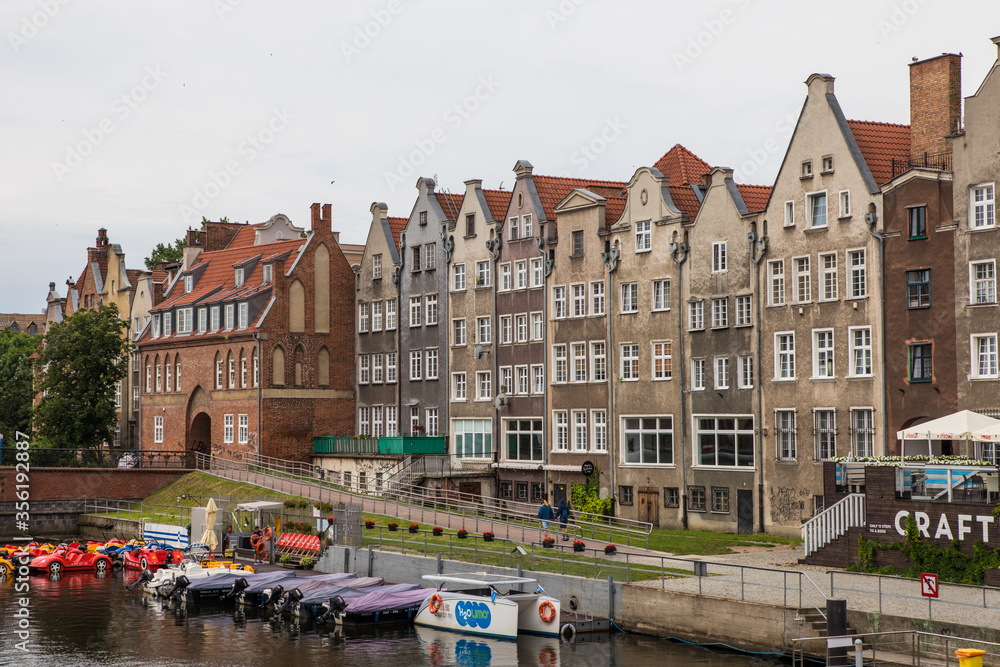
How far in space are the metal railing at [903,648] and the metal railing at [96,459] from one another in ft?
167

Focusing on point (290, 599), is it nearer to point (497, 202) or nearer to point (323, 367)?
point (497, 202)

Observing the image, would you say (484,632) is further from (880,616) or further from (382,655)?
(880,616)

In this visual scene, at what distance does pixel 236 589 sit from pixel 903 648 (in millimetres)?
25923

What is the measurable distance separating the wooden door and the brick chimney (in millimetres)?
18681

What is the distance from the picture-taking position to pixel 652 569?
39781 mm

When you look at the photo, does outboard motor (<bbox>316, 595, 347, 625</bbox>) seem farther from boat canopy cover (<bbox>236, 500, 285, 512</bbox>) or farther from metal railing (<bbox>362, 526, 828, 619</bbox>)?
boat canopy cover (<bbox>236, 500, 285, 512</bbox>)

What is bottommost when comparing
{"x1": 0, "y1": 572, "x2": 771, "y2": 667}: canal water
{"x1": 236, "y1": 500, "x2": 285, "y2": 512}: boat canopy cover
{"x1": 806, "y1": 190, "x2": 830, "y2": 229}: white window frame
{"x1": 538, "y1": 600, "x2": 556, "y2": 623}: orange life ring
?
{"x1": 0, "y1": 572, "x2": 771, "y2": 667}: canal water

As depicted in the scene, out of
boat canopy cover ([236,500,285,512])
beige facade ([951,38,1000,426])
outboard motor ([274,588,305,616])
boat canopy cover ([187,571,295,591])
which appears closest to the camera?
outboard motor ([274,588,305,616])

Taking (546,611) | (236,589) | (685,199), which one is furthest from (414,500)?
(546,611)

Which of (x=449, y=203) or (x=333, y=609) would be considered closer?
(x=333, y=609)

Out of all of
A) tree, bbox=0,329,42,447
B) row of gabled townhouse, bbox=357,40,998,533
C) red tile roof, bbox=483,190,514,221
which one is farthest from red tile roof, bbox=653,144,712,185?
tree, bbox=0,329,42,447

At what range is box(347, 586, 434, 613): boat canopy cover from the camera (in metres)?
41.5

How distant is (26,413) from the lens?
332 feet

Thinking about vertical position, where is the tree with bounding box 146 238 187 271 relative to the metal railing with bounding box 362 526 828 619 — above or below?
above
